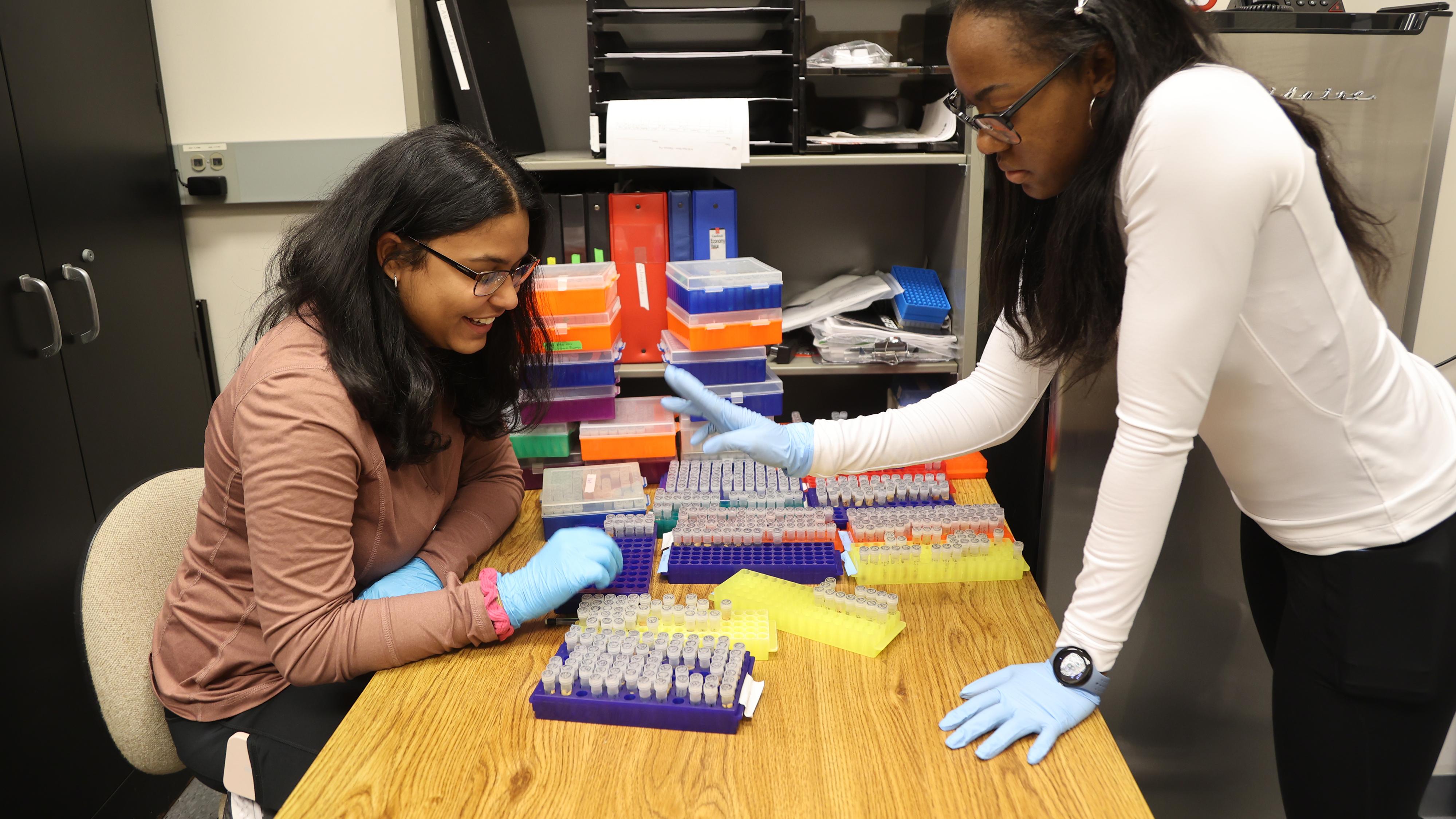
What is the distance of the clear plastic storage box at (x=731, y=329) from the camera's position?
1.85 m

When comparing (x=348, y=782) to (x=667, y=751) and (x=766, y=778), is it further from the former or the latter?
(x=766, y=778)

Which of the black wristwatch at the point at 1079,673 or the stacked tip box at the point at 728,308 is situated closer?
the black wristwatch at the point at 1079,673

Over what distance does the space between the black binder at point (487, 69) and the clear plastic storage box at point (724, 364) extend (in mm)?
547

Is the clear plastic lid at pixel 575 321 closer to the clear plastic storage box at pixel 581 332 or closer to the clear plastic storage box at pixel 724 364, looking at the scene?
the clear plastic storage box at pixel 581 332

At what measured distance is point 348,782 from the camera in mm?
957

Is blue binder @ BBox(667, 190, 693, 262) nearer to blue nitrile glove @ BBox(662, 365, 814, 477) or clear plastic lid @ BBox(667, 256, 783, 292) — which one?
clear plastic lid @ BBox(667, 256, 783, 292)

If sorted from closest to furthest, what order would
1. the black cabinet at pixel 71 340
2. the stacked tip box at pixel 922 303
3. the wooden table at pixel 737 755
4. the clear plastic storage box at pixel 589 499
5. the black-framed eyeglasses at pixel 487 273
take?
1. the wooden table at pixel 737 755
2. the black-framed eyeglasses at pixel 487 273
3. the clear plastic storage box at pixel 589 499
4. the black cabinet at pixel 71 340
5. the stacked tip box at pixel 922 303

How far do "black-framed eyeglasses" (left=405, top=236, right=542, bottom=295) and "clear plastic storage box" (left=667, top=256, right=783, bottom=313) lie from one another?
1.75 feet

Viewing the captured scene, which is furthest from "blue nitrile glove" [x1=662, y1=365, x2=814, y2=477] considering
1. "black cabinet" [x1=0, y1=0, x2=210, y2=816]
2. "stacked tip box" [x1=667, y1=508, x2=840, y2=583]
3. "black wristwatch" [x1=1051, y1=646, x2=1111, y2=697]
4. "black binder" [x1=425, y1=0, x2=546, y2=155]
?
"black cabinet" [x1=0, y1=0, x2=210, y2=816]

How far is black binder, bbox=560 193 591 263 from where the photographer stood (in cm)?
197

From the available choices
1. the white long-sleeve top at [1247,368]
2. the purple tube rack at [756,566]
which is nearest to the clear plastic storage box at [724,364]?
the purple tube rack at [756,566]

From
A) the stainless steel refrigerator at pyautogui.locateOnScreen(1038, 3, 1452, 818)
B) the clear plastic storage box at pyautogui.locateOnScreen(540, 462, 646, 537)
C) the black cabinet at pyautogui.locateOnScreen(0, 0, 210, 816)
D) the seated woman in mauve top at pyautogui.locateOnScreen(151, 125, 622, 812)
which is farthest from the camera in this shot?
the black cabinet at pyautogui.locateOnScreen(0, 0, 210, 816)

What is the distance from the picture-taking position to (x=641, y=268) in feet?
6.54

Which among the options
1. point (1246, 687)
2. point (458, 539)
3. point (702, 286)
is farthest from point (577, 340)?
point (1246, 687)
